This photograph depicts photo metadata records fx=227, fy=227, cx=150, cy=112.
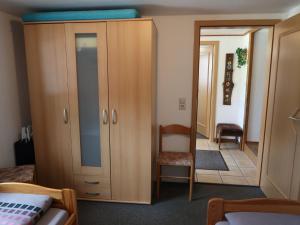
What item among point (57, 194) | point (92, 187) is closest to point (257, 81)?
point (92, 187)

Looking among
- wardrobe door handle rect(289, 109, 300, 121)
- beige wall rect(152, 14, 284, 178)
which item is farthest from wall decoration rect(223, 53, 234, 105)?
wardrobe door handle rect(289, 109, 300, 121)

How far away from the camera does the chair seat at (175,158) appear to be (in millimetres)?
2619

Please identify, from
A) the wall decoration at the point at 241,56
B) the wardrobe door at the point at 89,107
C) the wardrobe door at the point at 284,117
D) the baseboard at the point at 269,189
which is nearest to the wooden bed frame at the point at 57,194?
the wardrobe door at the point at 89,107

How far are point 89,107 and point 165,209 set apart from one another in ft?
4.58

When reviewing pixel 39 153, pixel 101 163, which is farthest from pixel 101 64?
pixel 39 153

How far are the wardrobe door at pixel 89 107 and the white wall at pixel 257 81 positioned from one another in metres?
2.85

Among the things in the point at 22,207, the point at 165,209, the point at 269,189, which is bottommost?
the point at 165,209

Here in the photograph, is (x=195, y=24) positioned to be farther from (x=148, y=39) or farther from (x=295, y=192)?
(x=295, y=192)

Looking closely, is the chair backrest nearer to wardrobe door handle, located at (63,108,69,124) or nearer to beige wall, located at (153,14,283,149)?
beige wall, located at (153,14,283,149)

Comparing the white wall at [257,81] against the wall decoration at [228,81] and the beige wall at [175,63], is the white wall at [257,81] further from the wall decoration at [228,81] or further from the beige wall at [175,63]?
the beige wall at [175,63]

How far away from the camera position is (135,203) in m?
2.57

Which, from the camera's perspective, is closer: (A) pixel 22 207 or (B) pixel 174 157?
(A) pixel 22 207

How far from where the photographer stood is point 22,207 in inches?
57.3

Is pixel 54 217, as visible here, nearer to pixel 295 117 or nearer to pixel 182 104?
pixel 182 104
